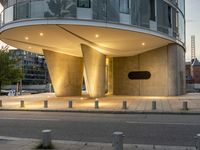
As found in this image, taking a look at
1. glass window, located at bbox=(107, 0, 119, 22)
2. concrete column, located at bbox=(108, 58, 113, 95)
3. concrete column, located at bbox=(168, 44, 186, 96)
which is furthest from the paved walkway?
concrete column, located at bbox=(108, 58, 113, 95)

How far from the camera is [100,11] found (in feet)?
81.9

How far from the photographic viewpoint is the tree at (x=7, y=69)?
40.4m

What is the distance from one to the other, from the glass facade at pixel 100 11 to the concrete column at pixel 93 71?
19.2 ft

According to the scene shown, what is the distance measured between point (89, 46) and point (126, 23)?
6.08 metres

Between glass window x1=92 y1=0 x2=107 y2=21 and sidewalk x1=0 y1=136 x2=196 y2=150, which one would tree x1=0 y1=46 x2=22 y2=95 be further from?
sidewalk x1=0 y1=136 x2=196 y2=150

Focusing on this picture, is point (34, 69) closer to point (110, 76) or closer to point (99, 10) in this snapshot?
point (110, 76)

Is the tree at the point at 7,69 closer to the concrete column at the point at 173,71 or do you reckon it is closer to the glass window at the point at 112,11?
the concrete column at the point at 173,71

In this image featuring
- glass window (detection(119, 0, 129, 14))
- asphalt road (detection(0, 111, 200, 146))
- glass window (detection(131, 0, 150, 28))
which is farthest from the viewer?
glass window (detection(131, 0, 150, 28))

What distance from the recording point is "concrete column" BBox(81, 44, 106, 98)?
3019 centimetres

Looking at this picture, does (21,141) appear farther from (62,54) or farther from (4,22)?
(62,54)

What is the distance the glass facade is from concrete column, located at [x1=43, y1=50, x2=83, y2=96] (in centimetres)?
858

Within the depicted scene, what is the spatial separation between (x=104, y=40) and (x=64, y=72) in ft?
27.3

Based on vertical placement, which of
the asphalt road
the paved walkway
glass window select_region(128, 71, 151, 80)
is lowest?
the asphalt road

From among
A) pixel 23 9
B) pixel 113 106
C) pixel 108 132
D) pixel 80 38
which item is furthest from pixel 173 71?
pixel 108 132
